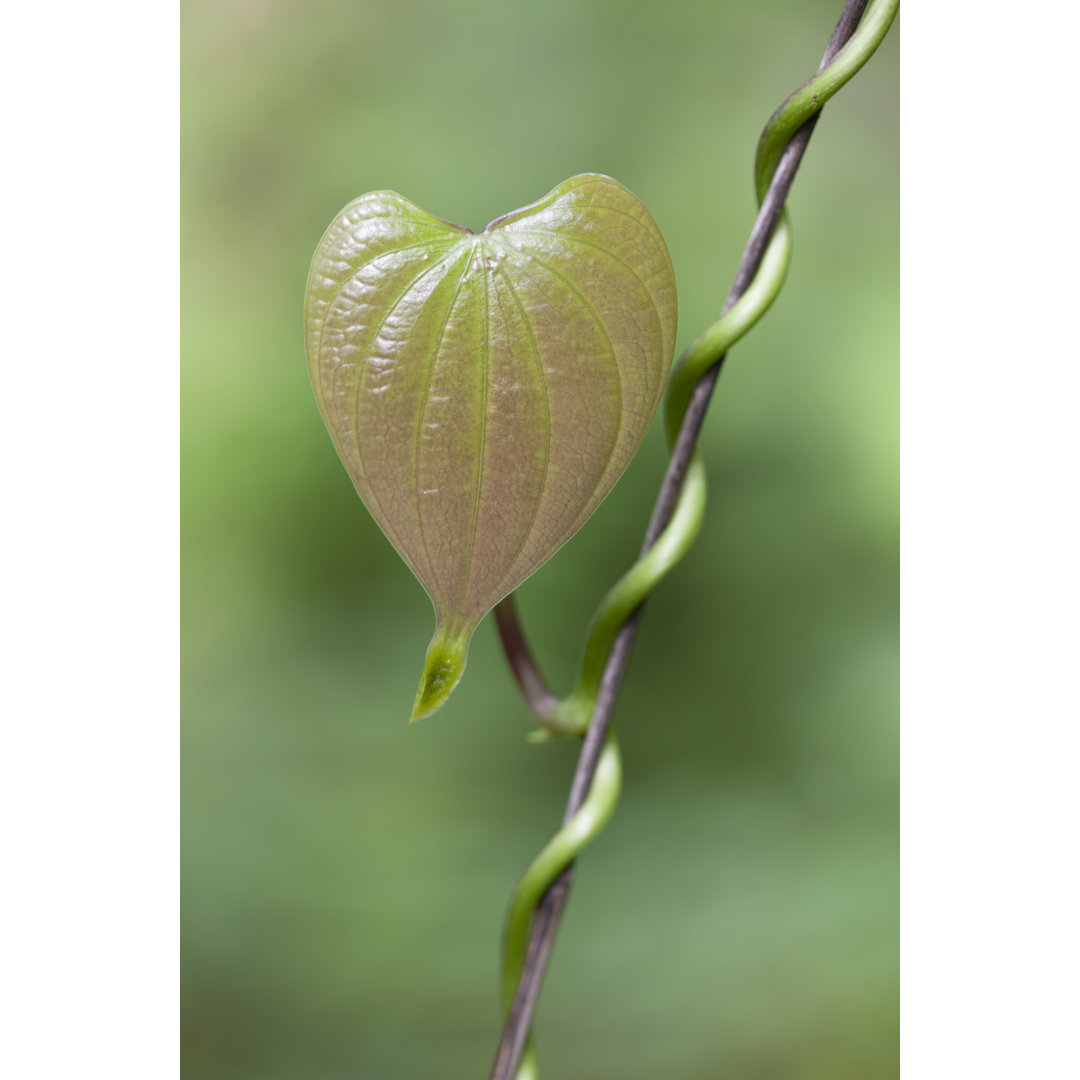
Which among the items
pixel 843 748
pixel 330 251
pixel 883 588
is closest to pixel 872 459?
pixel 883 588

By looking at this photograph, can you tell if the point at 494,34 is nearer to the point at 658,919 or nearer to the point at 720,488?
the point at 720,488

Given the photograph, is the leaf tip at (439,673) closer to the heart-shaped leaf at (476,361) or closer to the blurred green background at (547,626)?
the heart-shaped leaf at (476,361)

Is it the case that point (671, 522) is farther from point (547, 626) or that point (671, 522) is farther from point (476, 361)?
point (547, 626)

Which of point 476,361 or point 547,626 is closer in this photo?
point 476,361

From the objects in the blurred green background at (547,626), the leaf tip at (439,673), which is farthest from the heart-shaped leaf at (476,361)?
the blurred green background at (547,626)

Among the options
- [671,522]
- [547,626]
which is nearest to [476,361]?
[671,522]
